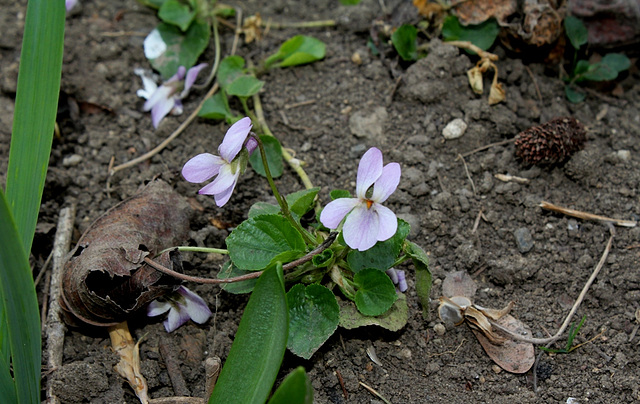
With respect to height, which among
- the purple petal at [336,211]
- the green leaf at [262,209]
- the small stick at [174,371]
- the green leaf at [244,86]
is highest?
the purple petal at [336,211]

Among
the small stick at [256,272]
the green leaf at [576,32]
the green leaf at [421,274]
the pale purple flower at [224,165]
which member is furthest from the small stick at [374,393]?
the green leaf at [576,32]

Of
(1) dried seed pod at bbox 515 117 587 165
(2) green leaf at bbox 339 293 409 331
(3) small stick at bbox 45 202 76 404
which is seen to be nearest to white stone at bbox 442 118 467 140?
(1) dried seed pod at bbox 515 117 587 165

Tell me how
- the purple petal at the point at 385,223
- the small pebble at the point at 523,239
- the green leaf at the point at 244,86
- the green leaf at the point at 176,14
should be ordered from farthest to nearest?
the green leaf at the point at 176,14 < the green leaf at the point at 244,86 < the small pebble at the point at 523,239 < the purple petal at the point at 385,223

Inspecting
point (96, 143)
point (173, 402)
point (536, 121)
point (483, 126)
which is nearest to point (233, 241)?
point (173, 402)

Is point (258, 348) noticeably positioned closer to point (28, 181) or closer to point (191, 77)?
point (28, 181)

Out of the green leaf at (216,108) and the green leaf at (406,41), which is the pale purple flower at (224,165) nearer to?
the green leaf at (216,108)

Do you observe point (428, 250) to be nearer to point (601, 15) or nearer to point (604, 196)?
point (604, 196)
